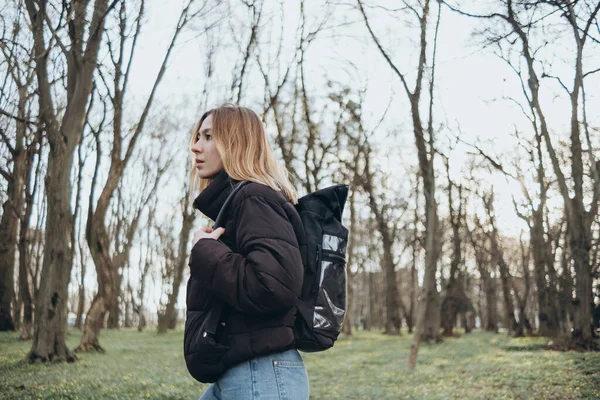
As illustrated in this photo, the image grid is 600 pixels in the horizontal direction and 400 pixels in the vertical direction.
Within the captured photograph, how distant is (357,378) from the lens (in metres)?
13.3

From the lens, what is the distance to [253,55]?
22.5 meters

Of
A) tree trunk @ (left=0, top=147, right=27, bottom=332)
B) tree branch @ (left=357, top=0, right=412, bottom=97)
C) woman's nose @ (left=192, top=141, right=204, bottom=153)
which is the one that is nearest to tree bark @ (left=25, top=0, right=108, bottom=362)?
tree branch @ (left=357, top=0, right=412, bottom=97)

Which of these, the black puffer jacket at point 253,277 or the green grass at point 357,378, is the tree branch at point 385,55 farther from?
the black puffer jacket at point 253,277

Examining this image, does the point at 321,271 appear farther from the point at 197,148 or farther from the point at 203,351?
the point at 197,148

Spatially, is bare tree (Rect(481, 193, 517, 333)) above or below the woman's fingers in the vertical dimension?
above

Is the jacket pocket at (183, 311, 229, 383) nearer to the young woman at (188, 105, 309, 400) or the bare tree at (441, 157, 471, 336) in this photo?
the young woman at (188, 105, 309, 400)

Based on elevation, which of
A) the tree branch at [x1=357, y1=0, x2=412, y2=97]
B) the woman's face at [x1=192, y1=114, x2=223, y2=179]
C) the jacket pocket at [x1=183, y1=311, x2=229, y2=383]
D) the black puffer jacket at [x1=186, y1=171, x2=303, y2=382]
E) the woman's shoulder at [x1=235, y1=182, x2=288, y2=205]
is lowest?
the jacket pocket at [x1=183, y1=311, x2=229, y2=383]

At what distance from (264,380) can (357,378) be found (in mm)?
11770

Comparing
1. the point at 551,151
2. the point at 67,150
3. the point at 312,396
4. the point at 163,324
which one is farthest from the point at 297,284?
the point at 163,324

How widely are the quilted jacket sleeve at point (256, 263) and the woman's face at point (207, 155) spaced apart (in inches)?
13.1

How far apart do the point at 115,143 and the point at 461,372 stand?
10.7 meters

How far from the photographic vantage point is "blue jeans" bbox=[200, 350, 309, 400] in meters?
2.09

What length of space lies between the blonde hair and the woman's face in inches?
1.9

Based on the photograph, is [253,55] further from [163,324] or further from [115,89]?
[163,324]
